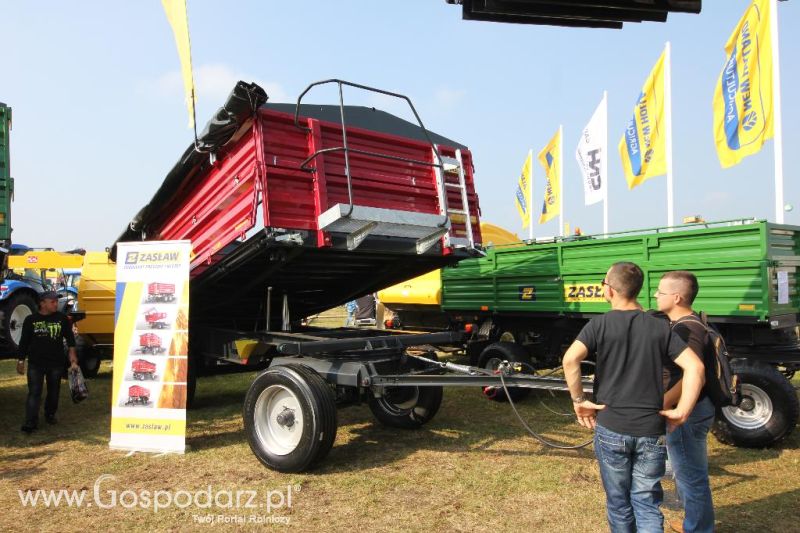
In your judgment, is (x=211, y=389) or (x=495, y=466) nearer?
(x=495, y=466)

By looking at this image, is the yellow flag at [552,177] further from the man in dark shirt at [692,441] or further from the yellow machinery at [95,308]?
the man in dark shirt at [692,441]

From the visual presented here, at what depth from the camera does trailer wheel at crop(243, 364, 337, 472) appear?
461 centimetres

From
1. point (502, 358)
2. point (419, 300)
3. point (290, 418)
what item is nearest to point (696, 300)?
point (502, 358)

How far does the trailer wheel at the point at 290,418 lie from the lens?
461 cm

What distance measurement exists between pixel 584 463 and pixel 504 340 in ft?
11.3

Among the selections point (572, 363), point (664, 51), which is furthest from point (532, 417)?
point (664, 51)

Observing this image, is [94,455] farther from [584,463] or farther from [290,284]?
[584,463]

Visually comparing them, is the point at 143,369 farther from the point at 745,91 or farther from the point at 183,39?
the point at 745,91

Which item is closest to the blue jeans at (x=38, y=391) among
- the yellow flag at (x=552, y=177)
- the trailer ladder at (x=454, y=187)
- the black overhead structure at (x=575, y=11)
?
the trailer ladder at (x=454, y=187)

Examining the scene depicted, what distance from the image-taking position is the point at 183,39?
17.5ft

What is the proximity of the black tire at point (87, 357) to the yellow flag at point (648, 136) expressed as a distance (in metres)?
10.4

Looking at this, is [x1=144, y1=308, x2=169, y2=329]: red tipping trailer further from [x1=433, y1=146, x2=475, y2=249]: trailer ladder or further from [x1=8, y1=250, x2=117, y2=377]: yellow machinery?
[x1=8, y1=250, x2=117, y2=377]: yellow machinery

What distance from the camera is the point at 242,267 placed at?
5.28 meters

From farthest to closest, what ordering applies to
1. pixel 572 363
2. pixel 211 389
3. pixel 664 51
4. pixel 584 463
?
1. pixel 664 51
2. pixel 211 389
3. pixel 584 463
4. pixel 572 363
